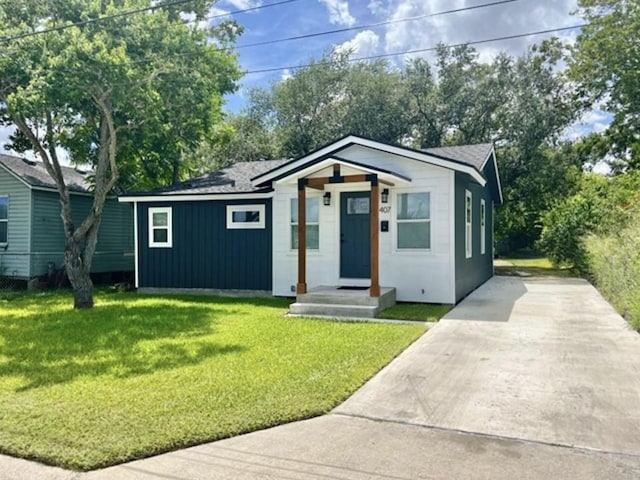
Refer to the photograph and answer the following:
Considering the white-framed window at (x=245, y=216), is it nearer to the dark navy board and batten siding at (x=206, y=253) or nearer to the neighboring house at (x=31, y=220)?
the dark navy board and batten siding at (x=206, y=253)

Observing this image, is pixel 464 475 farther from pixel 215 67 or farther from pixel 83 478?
pixel 215 67

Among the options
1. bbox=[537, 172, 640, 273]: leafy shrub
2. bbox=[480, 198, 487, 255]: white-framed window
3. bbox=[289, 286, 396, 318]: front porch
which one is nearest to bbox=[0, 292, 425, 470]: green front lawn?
bbox=[289, 286, 396, 318]: front porch

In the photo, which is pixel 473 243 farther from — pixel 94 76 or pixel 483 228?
pixel 94 76

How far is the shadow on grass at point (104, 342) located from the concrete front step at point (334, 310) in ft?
4.79

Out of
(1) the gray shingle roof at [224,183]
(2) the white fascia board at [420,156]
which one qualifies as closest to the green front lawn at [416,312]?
(2) the white fascia board at [420,156]

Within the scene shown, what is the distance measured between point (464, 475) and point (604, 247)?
33.9 feet

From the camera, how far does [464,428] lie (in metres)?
3.60

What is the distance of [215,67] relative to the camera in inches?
556

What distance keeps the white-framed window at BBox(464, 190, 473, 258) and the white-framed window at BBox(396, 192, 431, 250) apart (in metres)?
1.58

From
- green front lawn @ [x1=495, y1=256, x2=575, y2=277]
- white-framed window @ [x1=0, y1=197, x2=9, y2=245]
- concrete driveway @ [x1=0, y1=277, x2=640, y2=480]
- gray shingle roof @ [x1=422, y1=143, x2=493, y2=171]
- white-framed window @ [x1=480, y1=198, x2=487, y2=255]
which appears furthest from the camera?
green front lawn @ [x1=495, y1=256, x2=575, y2=277]

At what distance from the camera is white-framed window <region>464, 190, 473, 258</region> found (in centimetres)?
1071

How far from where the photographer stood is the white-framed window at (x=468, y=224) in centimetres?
1071

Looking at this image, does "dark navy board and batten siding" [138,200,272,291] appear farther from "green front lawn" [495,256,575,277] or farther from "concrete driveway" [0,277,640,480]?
"green front lawn" [495,256,575,277]

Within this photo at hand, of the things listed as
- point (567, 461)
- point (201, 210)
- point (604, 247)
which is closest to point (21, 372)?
point (567, 461)
